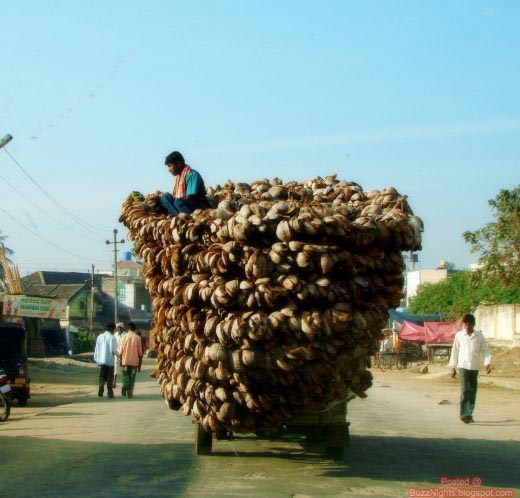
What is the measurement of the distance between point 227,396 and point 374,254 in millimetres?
1695

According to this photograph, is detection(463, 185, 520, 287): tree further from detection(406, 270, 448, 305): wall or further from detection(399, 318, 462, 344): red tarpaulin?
detection(406, 270, 448, 305): wall

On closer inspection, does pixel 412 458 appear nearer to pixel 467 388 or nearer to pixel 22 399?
pixel 467 388

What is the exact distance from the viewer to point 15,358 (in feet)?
57.2

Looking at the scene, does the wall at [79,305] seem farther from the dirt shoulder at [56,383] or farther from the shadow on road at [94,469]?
the shadow on road at [94,469]

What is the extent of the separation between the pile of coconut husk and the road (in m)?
0.73

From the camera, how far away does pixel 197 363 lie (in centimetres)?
668

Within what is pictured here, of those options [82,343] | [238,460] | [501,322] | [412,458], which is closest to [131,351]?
[238,460]

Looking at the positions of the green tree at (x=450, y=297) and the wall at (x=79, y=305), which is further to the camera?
the wall at (x=79, y=305)

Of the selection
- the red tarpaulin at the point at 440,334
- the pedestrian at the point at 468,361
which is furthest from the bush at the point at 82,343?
the pedestrian at the point at 468,361

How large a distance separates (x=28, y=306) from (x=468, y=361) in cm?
2018

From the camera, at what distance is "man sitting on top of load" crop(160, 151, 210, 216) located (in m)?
7.76

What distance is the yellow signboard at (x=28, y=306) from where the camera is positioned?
88.3 feet

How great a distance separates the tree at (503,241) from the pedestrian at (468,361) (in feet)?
61.0

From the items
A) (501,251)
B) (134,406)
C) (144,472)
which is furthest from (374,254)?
(501,251)
